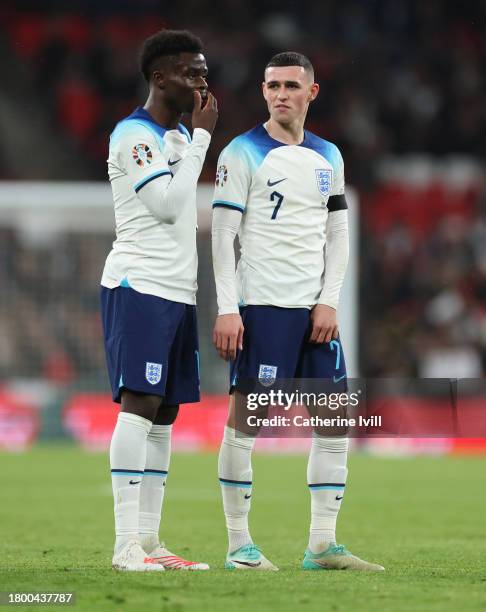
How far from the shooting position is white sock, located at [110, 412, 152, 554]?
4.93m

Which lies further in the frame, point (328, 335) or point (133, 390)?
point (328, 335)

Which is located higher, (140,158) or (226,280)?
(140,158)

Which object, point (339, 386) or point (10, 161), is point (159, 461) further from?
point (10, 161)

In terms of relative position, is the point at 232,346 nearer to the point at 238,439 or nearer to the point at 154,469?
the point at 238,439

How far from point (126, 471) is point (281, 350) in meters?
0.75

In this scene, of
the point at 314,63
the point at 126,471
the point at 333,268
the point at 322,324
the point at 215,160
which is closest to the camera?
the point at 126,471

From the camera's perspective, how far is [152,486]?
209 inches

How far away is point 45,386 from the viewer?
14602mm

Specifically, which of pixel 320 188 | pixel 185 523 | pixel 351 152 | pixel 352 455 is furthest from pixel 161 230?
pixel 351 152

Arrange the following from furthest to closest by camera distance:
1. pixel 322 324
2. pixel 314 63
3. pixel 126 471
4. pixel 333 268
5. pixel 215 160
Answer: pixel 314 63
pixel 215 160
pixel 333 268
pixel 322 324
pixel 126 471

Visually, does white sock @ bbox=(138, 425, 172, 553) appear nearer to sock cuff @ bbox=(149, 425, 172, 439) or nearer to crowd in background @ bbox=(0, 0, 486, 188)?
sock cuff @ bbox=(149, 425, 172, 439)

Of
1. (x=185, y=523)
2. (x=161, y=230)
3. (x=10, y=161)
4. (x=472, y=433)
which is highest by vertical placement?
(x=10, y=161)

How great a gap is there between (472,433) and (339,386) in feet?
1.84

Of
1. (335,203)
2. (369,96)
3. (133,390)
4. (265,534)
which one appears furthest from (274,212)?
(369,96)
